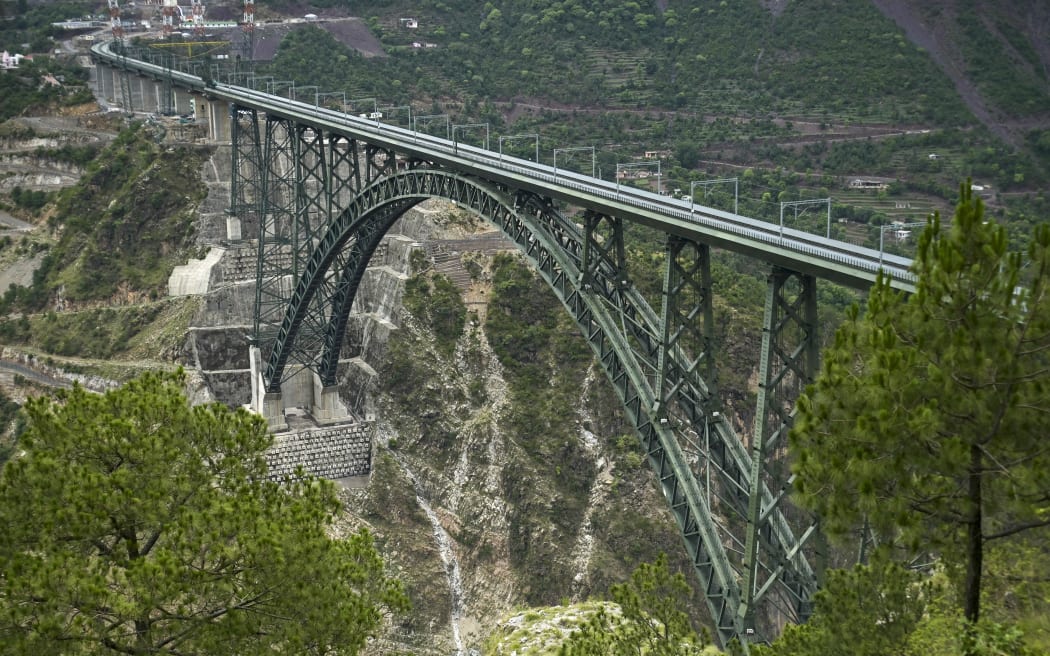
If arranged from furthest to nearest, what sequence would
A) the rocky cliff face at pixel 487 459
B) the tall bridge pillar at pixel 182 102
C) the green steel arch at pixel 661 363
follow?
the tall bridge pillar at pixel 182 102, the rocky cliff face at pixel 487 459, the green steel arch at pixel 661 363

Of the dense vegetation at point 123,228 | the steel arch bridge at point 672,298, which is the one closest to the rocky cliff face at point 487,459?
the steel arch bridge at point 672,298

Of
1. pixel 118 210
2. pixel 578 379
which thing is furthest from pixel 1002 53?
pixel 118 210

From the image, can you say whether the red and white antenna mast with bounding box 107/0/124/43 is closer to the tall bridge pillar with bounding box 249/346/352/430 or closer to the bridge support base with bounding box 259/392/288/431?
the tall bridge pillar with bounding box 249/346/352/430

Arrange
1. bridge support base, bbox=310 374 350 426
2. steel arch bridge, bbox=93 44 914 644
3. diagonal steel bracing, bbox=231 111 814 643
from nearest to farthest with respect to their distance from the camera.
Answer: steel arch bridge, bbox=93 44 914 644
diagonal steel bracing, bbox=231 111 814 643
bridge support base, bbox=310 374 350 426

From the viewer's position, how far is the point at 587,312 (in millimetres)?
34562

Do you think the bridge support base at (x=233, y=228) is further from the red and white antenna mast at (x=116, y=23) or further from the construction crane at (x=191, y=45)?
the construction crane at (x=191, y=45)

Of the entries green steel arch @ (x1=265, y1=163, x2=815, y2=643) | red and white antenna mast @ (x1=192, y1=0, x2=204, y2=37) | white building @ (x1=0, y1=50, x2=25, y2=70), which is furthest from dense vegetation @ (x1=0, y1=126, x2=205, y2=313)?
red and white antenna mast @ (x1=192, y1=0, x2=204, y2=37)

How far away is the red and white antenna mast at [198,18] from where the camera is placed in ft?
351

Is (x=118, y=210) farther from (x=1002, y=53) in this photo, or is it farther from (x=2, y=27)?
(x=1002, y=53)

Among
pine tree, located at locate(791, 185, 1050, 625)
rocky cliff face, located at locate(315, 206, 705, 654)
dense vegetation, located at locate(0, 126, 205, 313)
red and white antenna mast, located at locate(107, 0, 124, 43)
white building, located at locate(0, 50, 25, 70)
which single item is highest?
red and white antenna mast, located at locate(107, 0, 124, 43)

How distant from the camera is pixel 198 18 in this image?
111m

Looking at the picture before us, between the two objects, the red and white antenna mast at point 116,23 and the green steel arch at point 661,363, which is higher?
the red and white antenna mast at point 116,23

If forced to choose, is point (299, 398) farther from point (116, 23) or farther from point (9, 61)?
point (116, 23)

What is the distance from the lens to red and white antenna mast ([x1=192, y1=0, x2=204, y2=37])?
10700 cm
